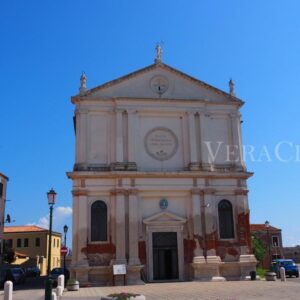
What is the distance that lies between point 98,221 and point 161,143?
7.21 m

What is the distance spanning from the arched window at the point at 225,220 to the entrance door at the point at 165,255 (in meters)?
3.41

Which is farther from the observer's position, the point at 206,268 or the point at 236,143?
the point at 236,143

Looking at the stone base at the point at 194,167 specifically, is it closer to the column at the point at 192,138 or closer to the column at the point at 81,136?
the column at the point at 192,138

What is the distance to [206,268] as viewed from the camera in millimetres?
29172

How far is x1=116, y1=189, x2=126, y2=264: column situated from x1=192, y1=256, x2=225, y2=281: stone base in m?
4.80

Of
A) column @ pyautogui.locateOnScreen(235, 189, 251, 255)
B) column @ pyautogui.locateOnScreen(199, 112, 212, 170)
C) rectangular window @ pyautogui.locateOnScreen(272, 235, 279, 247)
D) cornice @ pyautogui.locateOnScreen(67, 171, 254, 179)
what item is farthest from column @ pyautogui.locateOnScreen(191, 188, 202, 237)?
rectangular window @ pyautogui.locateOnScreen(272, 235, 279, 247)

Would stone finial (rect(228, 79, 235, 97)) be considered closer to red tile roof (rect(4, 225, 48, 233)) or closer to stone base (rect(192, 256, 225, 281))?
stone base (rect(192, 256, 225, 281))

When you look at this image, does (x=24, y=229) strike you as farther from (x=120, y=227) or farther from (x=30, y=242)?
(x=120, y=227)

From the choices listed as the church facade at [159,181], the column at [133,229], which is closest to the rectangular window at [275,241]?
the church facade at [159,181]

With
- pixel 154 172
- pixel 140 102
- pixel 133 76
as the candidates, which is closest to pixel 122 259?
pixel 154 172

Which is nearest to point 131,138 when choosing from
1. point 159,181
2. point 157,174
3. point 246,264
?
point 157,174

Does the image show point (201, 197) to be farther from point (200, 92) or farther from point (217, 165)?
point (200, 92)

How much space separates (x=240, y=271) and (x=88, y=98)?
16.0 metres

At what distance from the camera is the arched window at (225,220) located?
3073 centimetres
